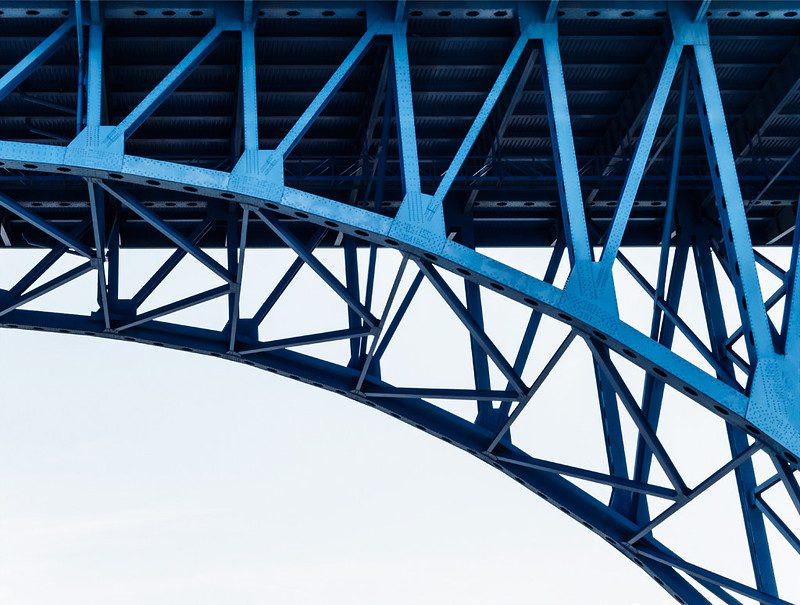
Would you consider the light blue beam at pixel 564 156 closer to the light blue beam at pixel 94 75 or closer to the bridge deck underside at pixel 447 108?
the bridge deck underside at pixel 447 108

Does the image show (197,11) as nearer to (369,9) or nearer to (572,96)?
(369,9)

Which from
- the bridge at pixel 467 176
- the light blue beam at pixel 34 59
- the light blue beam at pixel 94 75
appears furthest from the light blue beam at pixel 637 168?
the light blue beam at pixel 34 59

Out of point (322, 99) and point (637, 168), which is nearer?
point (637, 168)

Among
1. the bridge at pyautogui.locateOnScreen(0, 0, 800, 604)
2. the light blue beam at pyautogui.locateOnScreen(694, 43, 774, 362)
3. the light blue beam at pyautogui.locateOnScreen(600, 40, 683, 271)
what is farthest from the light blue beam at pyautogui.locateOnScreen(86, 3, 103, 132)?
the light blue beam at pyautogui.locateOnScreen(694, 43, 774, 362)

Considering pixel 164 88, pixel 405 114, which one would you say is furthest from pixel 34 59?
pixel 405 114

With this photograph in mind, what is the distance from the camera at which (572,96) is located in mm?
19344

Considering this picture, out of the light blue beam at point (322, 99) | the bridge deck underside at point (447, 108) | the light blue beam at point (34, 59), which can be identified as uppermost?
the bridge deck underside at point (447, 108)

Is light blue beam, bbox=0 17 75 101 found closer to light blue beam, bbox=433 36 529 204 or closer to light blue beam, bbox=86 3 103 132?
light blue beam, bbox=86 3 103 132

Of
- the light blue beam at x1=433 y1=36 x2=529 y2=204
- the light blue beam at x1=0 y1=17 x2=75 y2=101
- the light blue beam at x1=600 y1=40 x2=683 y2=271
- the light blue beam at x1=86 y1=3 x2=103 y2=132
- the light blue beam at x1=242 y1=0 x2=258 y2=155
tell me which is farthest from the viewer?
the light blue beam at x1=0 y1=17 x2=75 y2=101

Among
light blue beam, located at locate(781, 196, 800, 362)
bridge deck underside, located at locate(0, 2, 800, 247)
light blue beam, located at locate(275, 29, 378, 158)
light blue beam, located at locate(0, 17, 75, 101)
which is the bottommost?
light blue beam, located at locate(781, 196, 800, 362)

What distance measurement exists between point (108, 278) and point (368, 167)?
5009 millimetres

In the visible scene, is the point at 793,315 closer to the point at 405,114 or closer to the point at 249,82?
the point at 405,114

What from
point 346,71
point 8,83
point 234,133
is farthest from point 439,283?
point 8,83

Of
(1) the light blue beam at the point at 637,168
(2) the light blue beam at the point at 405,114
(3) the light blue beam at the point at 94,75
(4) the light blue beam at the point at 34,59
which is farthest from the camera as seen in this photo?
(4) the light blue beam at the point at 34,59
